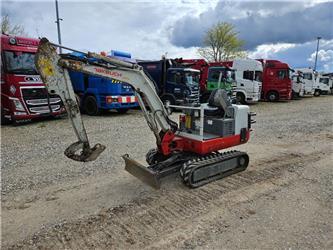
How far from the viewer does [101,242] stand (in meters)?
3.16

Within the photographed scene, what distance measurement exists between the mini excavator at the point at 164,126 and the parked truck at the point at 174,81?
816 centimetres

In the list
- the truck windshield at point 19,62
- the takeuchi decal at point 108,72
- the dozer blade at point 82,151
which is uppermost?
the truck windshield at point 19,62

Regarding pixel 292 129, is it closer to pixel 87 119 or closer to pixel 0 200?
pixel 87 119

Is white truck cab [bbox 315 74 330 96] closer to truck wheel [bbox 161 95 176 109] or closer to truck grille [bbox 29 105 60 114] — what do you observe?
truck wheel [bbox 161 95 176 109]

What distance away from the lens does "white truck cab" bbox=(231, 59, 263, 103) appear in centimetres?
1858

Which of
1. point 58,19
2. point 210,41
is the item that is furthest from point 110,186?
point 210,41

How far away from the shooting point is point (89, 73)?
3.88 m

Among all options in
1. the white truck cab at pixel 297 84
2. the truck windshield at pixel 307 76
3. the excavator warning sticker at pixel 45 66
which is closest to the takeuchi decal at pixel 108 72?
the excavator warning sticker at pixel 45 66

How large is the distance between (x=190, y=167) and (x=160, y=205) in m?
0.83

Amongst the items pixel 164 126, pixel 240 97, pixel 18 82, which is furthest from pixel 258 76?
pixel 164 126

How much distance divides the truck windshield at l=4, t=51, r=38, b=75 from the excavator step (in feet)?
27.8

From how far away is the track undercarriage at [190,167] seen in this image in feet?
14.7

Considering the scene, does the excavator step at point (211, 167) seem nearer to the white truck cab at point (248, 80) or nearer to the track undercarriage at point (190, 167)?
the track undercarriage at point (190, 167)

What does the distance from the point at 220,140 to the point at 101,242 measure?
108 inches
